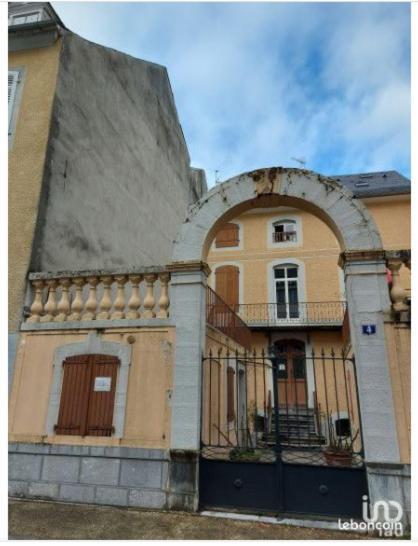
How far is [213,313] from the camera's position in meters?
9.45

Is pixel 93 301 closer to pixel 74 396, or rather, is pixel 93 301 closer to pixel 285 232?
pixel 74 396

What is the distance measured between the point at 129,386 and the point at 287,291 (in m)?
13.0

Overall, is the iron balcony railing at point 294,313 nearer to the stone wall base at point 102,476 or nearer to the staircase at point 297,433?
the staircase at point 297,433

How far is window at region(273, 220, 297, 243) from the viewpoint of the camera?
18234mm

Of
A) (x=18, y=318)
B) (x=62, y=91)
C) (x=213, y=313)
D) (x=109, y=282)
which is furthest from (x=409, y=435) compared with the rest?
(x=62, y=91)

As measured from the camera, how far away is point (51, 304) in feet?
20.9

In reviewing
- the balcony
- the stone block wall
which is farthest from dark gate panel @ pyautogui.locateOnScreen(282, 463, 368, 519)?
the balcony

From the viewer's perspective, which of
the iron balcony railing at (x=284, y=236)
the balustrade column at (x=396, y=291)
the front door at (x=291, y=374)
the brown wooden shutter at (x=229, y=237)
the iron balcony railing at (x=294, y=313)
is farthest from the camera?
the brown wooden shutter at (x=229, y=237)

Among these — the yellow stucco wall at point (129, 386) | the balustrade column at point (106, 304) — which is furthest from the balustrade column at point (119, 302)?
the yellow stucco wall at point (129, 386)

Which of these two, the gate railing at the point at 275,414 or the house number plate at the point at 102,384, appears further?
the house number plate at the point at 102,384

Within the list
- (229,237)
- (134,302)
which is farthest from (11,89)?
(229,237)

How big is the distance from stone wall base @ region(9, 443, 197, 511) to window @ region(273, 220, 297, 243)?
47.3 ft

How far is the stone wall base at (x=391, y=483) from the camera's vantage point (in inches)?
172
